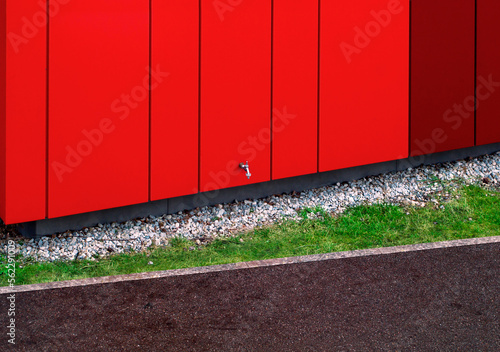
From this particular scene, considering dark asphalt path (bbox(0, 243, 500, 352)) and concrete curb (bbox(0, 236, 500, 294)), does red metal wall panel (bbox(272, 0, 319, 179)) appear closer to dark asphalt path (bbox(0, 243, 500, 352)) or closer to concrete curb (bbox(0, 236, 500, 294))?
concrete curb (bbox(0, 236, 500, 294))

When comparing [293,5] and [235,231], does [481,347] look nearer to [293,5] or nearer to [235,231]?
[235,231]

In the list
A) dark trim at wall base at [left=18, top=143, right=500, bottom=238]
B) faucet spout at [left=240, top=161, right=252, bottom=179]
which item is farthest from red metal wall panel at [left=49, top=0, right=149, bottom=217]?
faucet spout at [left=240, top=161, right=252, bottom=179]

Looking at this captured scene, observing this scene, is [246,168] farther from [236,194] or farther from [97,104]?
[97,104]

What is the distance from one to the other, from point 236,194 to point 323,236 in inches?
52.9

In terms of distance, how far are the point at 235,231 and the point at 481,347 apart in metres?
3.61

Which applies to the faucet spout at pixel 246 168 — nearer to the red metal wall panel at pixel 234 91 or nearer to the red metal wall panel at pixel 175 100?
the red metal wall panel at pixel 234 91

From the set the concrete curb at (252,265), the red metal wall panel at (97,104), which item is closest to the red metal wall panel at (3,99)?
the red metal wall panel at (97,104)

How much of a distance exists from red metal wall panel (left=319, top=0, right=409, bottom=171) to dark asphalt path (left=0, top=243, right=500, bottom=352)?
2.37 meters

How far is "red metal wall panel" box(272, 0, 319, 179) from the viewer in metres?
9.01

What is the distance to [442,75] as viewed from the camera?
33.6 ft

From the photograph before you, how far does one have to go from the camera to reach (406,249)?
805cm

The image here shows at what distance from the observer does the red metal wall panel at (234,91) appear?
8.52 meters

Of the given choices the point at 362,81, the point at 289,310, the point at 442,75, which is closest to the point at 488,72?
the point at 442,75

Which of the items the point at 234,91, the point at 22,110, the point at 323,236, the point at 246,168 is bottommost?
the point at 323,236
